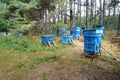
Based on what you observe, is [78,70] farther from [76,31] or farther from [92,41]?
[76,31]

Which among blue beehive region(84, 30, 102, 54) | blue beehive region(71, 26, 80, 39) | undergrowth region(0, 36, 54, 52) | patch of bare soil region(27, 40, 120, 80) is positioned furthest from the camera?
blue beehive region(71, 26, 80, 39)

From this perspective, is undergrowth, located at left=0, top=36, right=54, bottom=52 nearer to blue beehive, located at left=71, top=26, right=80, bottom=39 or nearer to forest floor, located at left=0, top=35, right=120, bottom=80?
forest floor, located at left=0, top=35, right=120, bottom=80

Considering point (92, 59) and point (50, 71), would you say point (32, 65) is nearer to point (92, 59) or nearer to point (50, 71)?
point (50, 71)

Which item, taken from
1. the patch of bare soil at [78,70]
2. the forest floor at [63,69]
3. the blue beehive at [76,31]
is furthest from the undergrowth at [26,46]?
the blue beehive at [76,31]

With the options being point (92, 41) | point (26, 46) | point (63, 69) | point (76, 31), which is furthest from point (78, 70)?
point (76, 31)

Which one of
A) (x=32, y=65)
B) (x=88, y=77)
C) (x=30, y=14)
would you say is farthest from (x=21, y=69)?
(x=30, y=14)

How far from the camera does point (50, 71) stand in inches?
226

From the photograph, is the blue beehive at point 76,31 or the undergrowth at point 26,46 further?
the blue beehive at point 76,31

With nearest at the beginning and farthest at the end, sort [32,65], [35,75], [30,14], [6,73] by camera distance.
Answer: [35,75] → [6,73] → [32,65] → [30,14]

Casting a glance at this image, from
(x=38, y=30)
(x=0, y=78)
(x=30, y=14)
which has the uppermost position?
(x=30, y=14)

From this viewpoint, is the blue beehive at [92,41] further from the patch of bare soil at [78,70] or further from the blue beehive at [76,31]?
the blue beehive at [76,31]

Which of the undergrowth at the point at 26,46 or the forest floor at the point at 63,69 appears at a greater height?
the undergrowth at the point at 26,46

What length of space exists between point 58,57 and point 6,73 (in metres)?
2.51

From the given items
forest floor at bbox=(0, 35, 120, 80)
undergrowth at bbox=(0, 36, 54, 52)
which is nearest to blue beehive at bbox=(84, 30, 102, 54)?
forest floor at bbox=(0, 35, 120, 80)
